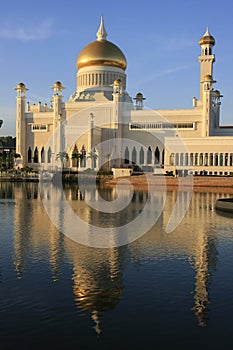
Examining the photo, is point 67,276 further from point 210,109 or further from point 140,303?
point 210,109

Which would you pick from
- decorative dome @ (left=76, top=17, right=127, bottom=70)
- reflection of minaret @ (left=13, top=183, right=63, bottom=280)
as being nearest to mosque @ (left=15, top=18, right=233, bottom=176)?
decorative dome @ (left=76, top=17, right=127, bottom=70)

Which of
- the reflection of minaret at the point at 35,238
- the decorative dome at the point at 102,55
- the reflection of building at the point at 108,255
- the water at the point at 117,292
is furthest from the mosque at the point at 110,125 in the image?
the water at the point at 117,292

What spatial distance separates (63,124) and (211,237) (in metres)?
47.2

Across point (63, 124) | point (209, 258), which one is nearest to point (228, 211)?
point (209, 258)

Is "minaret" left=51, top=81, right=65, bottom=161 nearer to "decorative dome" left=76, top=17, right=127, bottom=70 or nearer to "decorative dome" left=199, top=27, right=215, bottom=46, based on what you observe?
"decorative dome" left=76, top=17, right=127, bottom=70

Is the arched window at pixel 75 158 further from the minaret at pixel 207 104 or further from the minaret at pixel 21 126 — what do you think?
the minaret at pixel 207 104

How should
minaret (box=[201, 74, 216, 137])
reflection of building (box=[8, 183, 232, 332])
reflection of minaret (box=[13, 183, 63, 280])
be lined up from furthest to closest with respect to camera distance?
minaret (box=[201, 74, 216, 137]) → reflection of minaret (box=[13, 183, 63, 280]) → reflection of building (box=[8, 183, 232, 332])

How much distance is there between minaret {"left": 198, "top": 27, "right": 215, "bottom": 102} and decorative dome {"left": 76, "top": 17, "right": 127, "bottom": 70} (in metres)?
11.1

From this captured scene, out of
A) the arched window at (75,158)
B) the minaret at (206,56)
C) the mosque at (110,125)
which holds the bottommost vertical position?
the arched window at (75,158)

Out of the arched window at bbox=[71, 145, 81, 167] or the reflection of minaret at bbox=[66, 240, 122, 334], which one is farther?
the arched window at bbox=[71, 145, 81, 167]

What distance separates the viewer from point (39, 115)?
64500 mm

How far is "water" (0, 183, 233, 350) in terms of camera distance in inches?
293

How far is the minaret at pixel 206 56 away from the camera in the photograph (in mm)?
57991

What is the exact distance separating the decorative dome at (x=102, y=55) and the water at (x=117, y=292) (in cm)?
4813
